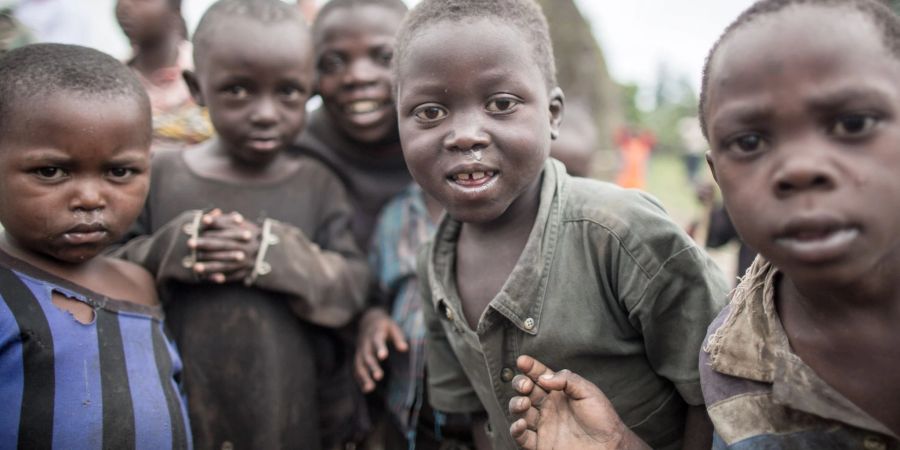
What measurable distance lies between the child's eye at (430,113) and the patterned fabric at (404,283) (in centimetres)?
67

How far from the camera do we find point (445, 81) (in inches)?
75.2

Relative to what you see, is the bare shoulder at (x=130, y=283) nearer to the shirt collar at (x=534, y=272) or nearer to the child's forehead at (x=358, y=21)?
the shirt collar at (x=534, y=272)

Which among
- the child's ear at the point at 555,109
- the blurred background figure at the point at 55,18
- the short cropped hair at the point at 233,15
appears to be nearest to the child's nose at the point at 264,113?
the short cropped hair at the point at 233,15

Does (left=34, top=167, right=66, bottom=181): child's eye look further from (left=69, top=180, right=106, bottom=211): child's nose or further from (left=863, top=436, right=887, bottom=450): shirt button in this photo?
(left=863, top=436, right=887, bottom=450): shirt button

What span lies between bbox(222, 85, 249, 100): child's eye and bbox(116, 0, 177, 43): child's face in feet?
3.65

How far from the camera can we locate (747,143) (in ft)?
4.32

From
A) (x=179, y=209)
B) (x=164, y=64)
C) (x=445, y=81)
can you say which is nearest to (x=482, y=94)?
(x=445, y=81)

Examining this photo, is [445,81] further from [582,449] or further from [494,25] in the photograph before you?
[582,449]

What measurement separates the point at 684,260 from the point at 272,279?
1290mm

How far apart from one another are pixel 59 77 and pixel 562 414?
163 centimetres

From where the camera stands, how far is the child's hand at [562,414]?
173 cm

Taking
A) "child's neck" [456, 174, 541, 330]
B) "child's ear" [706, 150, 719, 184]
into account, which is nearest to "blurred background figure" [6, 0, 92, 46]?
"child's neck" [456, 174, 541, 330]

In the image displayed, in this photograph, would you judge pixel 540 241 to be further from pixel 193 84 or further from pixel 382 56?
pixel 193 84

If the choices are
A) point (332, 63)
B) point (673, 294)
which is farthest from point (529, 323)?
point (332, 63)
